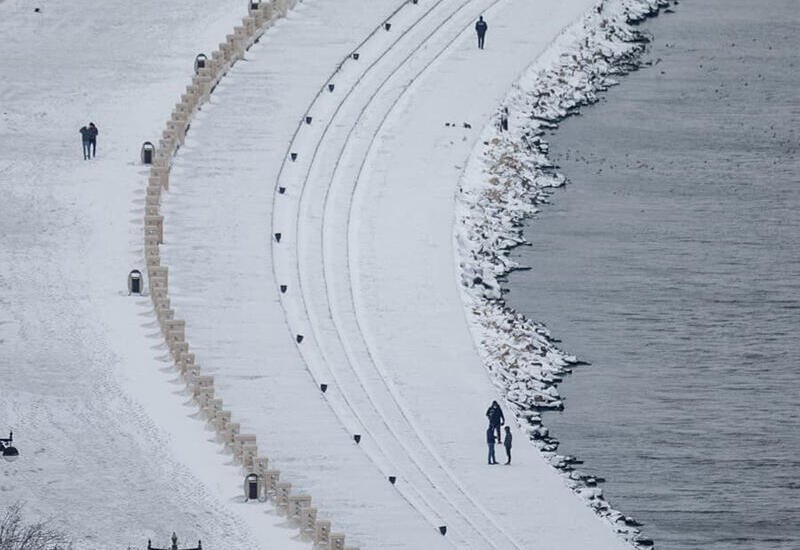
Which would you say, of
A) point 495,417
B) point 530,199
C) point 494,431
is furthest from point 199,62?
point 495,417

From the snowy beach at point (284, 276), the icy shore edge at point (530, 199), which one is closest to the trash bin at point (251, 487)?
the snowy beach at point (284, 276)

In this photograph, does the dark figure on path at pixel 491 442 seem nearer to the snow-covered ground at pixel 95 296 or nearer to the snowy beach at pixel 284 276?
the snowy beach at pixel 284 276

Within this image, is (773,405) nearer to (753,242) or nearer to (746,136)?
(753,242)

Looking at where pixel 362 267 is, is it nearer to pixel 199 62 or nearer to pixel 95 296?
pixel 95 296

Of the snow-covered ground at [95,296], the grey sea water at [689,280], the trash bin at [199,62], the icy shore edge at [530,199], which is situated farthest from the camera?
the trash bin at [199,62]

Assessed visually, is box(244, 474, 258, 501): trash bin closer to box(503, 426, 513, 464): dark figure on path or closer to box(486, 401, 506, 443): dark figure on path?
box(486, 401, 506, 443): dark figure on path

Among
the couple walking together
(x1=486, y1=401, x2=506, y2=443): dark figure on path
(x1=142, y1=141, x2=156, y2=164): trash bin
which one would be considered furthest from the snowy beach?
(x1=486, y1=401, x2=506, y2=443): dark figure on path

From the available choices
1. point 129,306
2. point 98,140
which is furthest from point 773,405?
point 98,140
